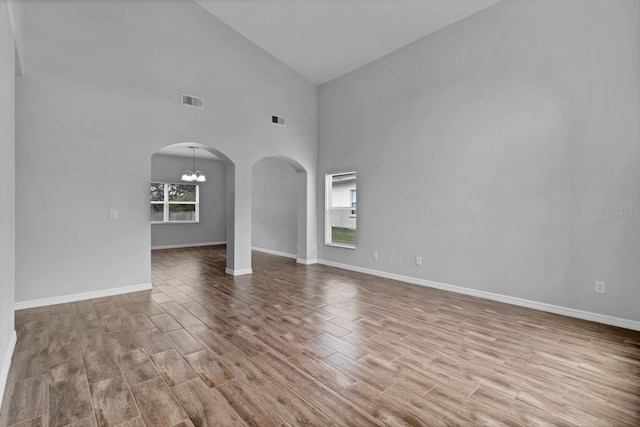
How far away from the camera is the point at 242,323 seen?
3.28m

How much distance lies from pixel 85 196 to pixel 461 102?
5474 mm

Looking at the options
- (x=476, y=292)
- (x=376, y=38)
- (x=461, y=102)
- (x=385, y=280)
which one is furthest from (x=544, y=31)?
(x=385, y=280)

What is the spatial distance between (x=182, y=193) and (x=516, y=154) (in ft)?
28.7

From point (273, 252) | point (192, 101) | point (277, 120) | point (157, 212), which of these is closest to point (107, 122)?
point (192, 101)

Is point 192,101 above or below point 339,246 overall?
above

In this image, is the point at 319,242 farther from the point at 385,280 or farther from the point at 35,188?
the point at 35,188

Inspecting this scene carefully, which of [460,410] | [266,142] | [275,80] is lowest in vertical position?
[460,410]

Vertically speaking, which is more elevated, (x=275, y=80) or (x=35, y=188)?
(x=275, y=80)

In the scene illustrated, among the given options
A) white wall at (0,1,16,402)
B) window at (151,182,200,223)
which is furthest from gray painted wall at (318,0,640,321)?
window at (151,182,200,223)

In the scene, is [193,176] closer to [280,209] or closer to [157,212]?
[157,212]


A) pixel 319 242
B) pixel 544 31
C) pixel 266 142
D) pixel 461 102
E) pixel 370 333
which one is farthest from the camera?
pixel 319 242

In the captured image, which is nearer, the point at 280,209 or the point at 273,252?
the point at 280,209

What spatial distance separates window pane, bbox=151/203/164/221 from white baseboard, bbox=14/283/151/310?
4996 mm

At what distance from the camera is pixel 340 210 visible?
6535 mm
